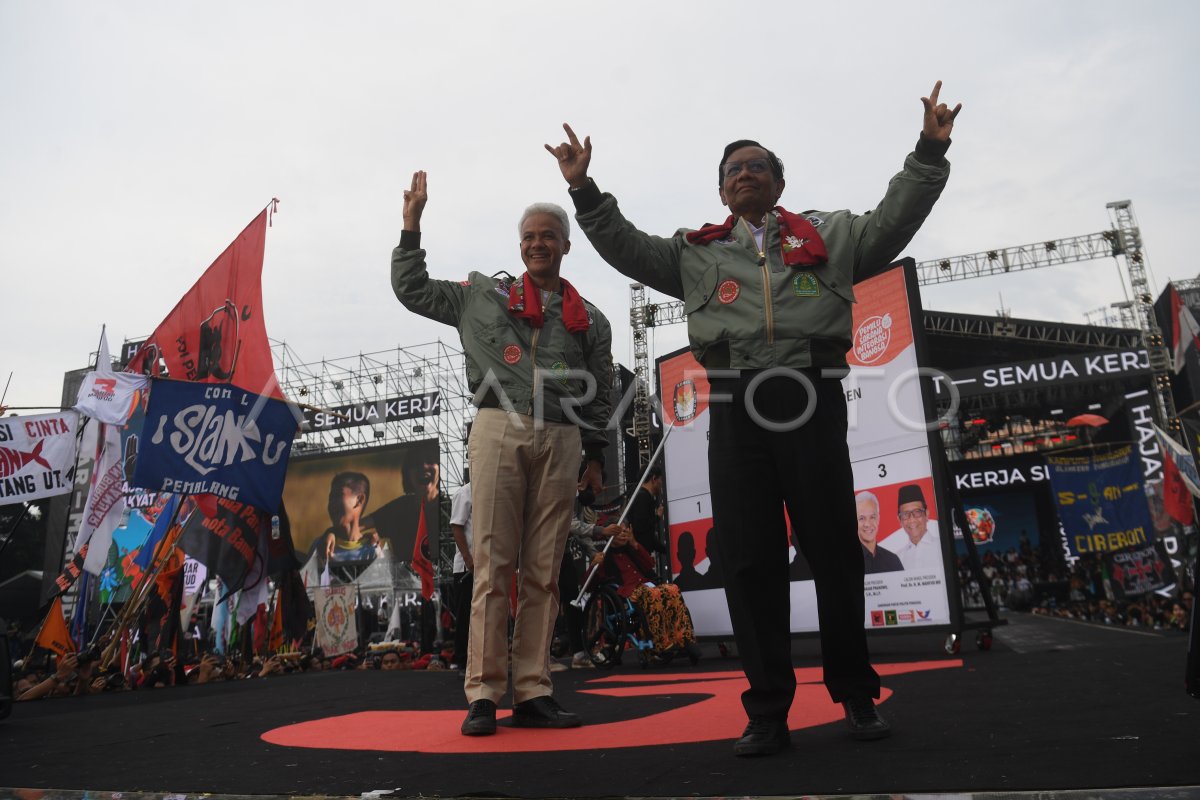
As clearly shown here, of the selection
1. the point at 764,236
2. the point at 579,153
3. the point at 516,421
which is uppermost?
the point at 579,153

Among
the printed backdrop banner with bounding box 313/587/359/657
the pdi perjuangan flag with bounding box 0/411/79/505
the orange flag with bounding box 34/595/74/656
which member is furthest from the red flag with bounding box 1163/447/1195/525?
the pdi perjuangan flag with bounding box 0/411/79/505

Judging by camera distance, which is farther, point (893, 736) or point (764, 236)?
point (764, 236)

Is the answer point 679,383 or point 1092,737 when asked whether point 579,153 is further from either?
point 679,383

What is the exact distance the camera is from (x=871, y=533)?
571 centimetres

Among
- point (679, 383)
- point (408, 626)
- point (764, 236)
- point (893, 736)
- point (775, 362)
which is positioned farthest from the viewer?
point (408, 626)

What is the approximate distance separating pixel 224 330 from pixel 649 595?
4.31m

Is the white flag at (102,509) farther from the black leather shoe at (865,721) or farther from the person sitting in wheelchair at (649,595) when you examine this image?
the black leather shoe at (865,721)

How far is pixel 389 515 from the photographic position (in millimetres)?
24875

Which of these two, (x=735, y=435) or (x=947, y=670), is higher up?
(x=735, y=435)

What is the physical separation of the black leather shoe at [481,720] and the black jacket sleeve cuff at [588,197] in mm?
1488

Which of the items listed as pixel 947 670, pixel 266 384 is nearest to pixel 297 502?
pixel 266 384

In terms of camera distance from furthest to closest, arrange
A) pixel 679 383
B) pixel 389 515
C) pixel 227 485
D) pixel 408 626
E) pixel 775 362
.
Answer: pixel 389 515 < pixel 408 626 < pixel 679 383 < pixel 227 485 < pixel 775 362

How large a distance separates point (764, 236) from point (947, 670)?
2.51 metres

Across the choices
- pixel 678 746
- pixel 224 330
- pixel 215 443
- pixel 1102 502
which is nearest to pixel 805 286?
pixel 678 746
